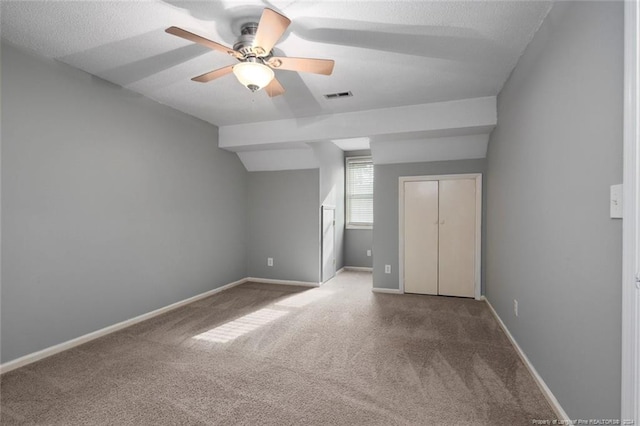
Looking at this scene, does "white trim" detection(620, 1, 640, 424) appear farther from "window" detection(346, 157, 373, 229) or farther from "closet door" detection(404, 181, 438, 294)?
"window" detection(346, 157, 373, 229)

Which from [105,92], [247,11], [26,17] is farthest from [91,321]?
[247,11]

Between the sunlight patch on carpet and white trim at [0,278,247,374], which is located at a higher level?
white trim at [0,278,247,374]

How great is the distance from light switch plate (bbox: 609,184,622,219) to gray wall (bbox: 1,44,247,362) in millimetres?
3579

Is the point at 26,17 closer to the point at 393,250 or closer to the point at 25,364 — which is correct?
the point at 25,364

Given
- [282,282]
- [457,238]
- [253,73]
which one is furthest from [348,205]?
[253,73]

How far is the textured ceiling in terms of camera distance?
1885 mm

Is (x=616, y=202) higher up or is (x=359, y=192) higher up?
(x=359, y=192)

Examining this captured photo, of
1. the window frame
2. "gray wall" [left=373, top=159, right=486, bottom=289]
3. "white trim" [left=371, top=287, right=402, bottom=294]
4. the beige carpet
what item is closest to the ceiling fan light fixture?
the beige carpet

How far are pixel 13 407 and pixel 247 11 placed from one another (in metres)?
2.82

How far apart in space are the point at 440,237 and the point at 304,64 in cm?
318

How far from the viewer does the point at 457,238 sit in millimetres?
4238

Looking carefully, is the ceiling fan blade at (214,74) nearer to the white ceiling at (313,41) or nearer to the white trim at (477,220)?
the white ceiling at (313,41)

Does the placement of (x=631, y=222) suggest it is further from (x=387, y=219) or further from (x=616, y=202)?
(x=387, y=219)

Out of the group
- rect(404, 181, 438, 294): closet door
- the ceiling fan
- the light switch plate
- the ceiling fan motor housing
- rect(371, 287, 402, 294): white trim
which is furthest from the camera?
rect(371, 287, 402, 294): white trim
